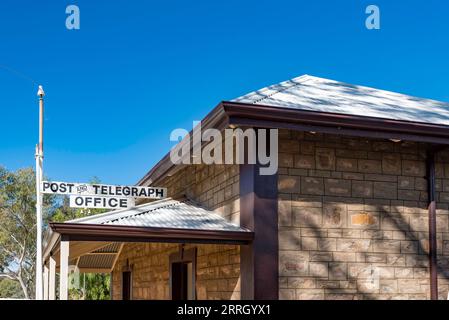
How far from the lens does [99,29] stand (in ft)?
119

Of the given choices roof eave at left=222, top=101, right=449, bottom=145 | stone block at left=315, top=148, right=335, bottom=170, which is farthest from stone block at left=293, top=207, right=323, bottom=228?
roof eave at left=222, top=101, right=449, bottom=145

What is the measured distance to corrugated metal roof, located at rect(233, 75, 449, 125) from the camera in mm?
9133

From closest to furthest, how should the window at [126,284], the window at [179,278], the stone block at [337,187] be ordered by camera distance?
the stone block at [337,187] → the window at [179,278] → the window at [126,284]

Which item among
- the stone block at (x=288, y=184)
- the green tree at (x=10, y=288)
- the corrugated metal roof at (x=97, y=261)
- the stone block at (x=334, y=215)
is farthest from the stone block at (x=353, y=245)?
the green tree at (x=10, y=288)

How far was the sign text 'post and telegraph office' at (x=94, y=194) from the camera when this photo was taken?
10352 mm

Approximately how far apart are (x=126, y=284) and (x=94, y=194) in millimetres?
6831

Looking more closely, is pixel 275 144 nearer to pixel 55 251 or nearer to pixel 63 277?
pixel 63 277

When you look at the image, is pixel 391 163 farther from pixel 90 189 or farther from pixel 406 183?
pixel 90 189

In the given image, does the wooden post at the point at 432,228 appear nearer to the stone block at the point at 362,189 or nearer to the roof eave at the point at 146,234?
the stone block at the point at 362,189

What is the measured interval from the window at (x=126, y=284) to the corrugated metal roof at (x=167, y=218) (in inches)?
236

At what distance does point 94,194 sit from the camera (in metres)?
10.5

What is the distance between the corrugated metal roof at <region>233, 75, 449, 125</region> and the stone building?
0.06 m

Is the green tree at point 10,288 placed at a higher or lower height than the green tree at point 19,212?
lower

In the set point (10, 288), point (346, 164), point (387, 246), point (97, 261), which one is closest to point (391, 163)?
point (346, 164)
